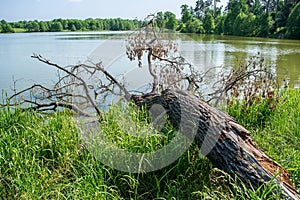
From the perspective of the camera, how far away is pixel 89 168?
2.11 m

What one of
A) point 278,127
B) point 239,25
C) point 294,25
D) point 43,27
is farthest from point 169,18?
point 43,27

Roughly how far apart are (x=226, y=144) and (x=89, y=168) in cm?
107

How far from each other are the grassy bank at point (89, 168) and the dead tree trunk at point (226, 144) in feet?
0.32

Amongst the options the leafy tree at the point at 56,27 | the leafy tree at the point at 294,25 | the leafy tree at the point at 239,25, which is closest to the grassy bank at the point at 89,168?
the leafy tree at the point at 294,25

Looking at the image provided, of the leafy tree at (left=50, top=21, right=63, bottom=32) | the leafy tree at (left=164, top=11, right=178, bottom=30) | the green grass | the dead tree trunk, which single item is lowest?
the green grass

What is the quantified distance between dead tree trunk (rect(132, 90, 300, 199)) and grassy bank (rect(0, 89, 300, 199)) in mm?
96

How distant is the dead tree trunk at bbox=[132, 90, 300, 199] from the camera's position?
5.81ft

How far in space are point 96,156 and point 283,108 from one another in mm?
2616

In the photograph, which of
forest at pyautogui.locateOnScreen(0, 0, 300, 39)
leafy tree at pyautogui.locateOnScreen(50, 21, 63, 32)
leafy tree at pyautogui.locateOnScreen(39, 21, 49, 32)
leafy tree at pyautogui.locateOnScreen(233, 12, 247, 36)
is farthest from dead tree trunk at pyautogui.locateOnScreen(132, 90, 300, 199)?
leafy tree at pyautogui.locateOnScreen(39, 21, 49, 32)

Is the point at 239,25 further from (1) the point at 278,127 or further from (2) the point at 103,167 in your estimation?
(2) the point at 103,167

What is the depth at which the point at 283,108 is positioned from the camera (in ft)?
11.6

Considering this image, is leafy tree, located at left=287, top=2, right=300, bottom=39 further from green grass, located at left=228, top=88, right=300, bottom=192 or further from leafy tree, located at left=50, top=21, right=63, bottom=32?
leafy tree, located at left=50, top=21, right=63, bottom=32

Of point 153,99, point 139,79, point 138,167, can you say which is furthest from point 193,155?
point 139,79

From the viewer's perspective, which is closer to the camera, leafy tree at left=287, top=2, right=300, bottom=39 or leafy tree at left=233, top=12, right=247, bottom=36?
leafy tree at left=287, top=2, right=300, bottom=39
